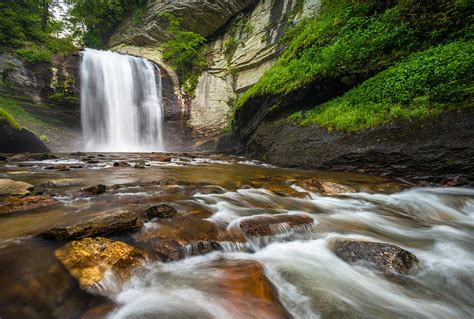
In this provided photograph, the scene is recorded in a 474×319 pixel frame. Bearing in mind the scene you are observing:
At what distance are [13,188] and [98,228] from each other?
2218 mm

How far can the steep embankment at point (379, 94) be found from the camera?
5.05 m

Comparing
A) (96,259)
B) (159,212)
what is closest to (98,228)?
(96,259)

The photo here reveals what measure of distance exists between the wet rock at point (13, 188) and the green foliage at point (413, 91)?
22.9ft

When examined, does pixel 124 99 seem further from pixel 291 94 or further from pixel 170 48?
pixel 291 94

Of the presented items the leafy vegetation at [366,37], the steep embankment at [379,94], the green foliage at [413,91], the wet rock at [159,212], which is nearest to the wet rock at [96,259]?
the wet rock at [159,212]

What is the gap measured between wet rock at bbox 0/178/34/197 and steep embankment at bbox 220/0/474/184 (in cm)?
644

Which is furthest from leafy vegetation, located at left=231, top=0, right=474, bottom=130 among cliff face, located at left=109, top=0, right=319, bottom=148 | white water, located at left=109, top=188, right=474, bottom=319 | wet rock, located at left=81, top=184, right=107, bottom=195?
cliff face, located at left=109, top=0, right=319, bottom=148

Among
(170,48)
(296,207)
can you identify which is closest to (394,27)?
(296,207)

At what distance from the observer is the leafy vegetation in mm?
6156

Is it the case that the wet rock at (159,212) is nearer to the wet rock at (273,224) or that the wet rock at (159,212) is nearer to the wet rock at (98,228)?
the wet rock at (98,228)

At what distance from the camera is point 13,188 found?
3.37 m

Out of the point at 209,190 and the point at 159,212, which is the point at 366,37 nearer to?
the point at 209,190

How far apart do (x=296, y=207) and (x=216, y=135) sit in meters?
15.9

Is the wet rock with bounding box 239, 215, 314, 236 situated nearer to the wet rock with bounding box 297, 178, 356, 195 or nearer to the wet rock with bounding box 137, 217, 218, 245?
the wet rock with bounding box 137, 217, 218, 245
